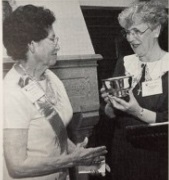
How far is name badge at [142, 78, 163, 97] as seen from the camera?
1424mm

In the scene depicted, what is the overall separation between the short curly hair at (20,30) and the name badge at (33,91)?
110 millimetres

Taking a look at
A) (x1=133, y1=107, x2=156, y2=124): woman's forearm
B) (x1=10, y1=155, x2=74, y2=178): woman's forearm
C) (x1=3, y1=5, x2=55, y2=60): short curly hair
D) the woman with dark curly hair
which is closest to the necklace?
the woman with dark curly hair

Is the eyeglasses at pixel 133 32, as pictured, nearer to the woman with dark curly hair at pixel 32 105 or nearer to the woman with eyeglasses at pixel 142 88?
the woman with eyeglasses at pixel 142 88

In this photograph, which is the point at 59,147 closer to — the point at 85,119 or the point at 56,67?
the point at 85,119

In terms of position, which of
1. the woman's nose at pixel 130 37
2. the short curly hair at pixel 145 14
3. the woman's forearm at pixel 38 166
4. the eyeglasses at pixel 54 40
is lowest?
the woman's forearm at pixel 38 166

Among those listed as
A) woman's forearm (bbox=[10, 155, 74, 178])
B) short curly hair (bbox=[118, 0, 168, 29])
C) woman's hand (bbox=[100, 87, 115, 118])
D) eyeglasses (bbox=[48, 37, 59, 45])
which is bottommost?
woman's forearm (bbox=[10, 155, 74, 178])

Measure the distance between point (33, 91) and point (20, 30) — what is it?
0.24m

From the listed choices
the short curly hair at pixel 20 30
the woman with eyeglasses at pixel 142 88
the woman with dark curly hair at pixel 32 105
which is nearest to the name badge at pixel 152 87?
the woman with eyeglasses at pixel 142 88

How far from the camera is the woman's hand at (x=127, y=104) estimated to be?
4.54 ft

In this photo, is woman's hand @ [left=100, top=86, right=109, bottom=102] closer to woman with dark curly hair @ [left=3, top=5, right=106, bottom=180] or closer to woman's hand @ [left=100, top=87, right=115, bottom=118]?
woman's hand @ [left=100, top=87, right=115, bottom=118]

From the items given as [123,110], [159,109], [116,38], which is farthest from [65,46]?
[159,109]

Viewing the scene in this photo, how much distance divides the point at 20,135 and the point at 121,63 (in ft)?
1.73

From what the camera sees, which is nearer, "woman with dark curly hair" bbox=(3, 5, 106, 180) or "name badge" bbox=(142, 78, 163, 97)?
"woman with dark curly hair" bbox=(3, 5, 106, 180)

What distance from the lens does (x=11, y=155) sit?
127cm
